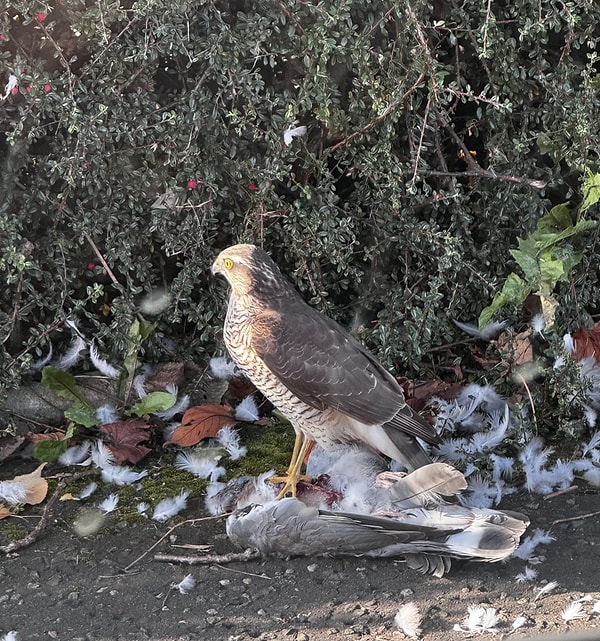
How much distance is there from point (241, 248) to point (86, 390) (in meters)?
1.27

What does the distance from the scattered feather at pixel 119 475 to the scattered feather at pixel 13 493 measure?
0.34m

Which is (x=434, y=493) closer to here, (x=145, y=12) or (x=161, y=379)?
(x=161, y=379)

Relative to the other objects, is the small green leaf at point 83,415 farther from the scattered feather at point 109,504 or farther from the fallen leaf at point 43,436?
the scattered feather at point 109,504

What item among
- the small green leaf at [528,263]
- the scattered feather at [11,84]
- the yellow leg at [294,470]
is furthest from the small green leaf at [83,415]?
the small green leaf at [528,263]

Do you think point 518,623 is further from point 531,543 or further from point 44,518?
point 44,518

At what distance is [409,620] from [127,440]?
1.62 meters

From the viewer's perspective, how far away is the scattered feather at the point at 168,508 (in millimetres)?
3343

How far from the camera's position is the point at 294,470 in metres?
3.38

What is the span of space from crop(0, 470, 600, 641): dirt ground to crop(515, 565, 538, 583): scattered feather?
0.06 feet

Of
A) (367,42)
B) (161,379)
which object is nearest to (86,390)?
(161,379)

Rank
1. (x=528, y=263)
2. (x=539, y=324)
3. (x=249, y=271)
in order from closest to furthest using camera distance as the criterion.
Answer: (x=249, y=271) → (x=528, y=263) → (x=539, y=324)

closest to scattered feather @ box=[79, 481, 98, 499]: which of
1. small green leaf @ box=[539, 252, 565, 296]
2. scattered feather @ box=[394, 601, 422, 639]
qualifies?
scattered feather @ box=[394, 601, 422, 639]

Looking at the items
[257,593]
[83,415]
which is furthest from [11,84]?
[257,593]

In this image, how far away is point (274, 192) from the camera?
3.85m
